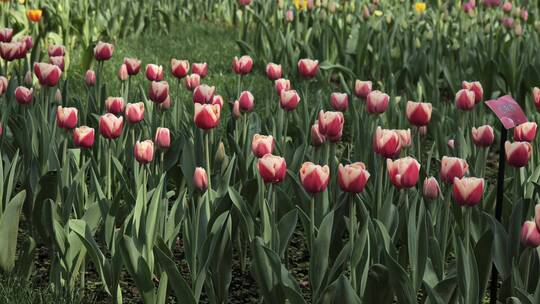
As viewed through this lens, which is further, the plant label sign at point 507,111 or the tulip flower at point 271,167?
the tulip flower at point 271,167

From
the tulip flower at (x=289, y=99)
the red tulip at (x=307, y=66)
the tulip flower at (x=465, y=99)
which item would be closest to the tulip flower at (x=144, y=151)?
the tulip flower at (x=289, y=99)

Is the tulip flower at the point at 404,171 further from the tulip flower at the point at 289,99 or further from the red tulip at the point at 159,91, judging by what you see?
the red tulip at the point at 159,91

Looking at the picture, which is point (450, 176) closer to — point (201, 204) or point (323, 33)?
point (201, 204)

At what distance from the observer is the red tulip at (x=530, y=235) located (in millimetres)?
2148

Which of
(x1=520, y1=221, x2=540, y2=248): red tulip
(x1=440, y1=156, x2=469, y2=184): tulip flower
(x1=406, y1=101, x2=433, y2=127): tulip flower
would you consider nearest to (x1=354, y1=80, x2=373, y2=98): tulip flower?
(x1=406, y1=101, x2=433, y2=127): tulip flower

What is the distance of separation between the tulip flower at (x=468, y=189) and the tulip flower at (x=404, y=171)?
0.51 feet

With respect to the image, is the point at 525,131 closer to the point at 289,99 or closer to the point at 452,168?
the point at 452,168

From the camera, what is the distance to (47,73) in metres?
3.38

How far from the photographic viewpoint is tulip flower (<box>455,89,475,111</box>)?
3203 mm

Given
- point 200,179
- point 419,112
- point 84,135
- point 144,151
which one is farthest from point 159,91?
point 419,112

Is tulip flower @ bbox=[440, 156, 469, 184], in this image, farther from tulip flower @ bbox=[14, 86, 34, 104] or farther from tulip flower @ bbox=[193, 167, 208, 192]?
tulip flower @ bbox=[14, 86, 34, 104]

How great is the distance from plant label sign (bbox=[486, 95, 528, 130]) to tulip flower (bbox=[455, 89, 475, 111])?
874 millimetres

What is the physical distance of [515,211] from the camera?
239 centimetres

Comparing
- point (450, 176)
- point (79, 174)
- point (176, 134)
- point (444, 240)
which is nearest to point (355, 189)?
point (450, 176)
